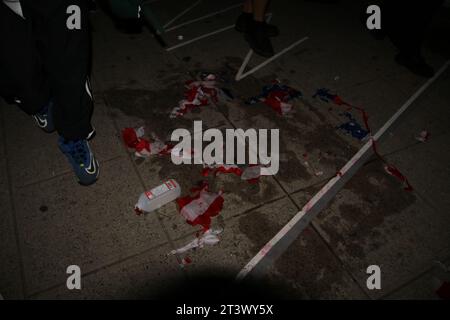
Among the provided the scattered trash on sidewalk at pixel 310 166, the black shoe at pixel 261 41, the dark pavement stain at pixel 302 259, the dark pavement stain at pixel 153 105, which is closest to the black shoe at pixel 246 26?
the black shoe at pixel 261 41

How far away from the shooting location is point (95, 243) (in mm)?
2357

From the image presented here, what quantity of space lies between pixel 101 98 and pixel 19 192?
1468 mm

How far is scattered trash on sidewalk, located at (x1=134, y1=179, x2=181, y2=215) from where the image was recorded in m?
2.50

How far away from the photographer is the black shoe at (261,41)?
14.4 ft

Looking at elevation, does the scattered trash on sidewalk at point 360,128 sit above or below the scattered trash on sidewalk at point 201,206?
above

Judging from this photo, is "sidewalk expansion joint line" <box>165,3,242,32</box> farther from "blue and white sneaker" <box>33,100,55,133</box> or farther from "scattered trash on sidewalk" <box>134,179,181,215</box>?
"scattered trash on sidewalk" <box>134,179,181,215</box>

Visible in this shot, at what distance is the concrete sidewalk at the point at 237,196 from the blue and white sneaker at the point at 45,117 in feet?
0.41

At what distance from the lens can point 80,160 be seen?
267cm

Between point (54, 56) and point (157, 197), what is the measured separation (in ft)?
4.23

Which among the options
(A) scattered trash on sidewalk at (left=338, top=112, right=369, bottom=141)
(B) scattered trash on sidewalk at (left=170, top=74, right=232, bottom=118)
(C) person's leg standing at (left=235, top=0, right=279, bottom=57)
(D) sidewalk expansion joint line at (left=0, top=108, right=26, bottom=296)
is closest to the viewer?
(D) sidewalk expansion joint line at (left=0, top=108, right=26, bottom=296)

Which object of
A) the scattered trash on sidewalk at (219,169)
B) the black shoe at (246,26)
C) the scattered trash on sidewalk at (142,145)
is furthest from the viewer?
the black shoe at (246,26)

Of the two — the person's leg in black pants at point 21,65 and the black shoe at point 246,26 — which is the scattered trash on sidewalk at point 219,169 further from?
the black shoe at point 246,26

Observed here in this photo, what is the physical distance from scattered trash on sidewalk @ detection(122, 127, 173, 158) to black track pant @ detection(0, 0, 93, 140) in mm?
527

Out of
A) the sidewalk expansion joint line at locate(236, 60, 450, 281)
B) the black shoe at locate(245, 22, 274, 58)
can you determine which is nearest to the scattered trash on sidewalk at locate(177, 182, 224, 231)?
the sidewalk expansion joint line at locate(236, 60, 450, 281)
